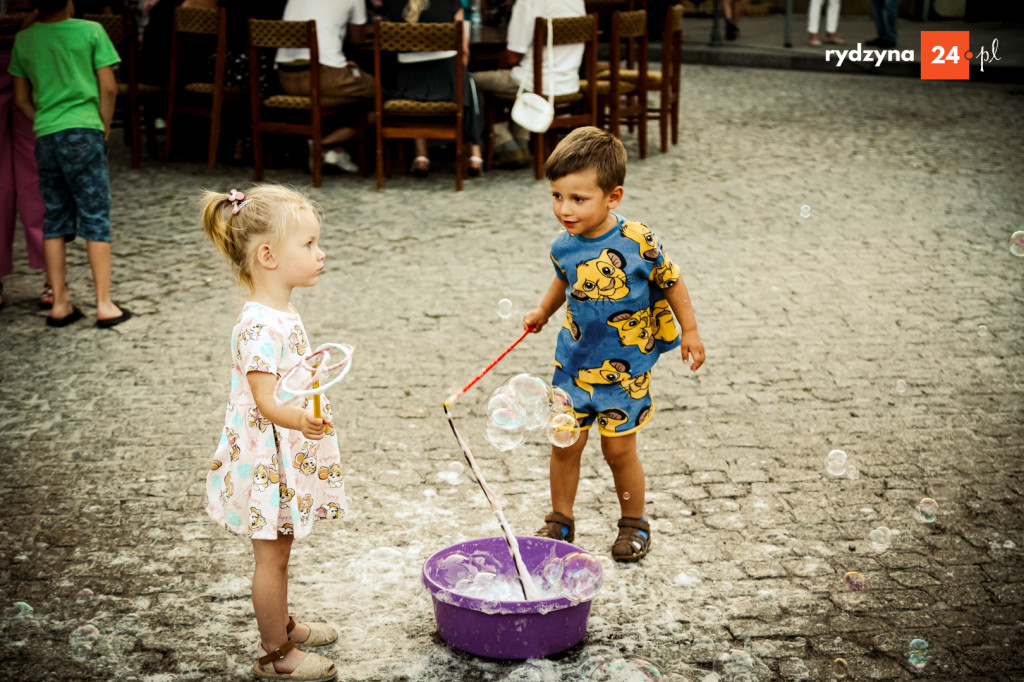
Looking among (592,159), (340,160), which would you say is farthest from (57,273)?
(340,160)

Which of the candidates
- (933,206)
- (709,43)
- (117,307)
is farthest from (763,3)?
(117,307)

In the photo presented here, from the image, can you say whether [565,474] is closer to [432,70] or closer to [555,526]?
[555,526]

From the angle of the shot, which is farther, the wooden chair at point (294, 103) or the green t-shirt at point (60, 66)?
the wooden chair at point (294, 103)

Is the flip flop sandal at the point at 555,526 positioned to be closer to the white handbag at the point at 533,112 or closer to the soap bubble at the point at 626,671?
the soap bubble at the point at 626,671

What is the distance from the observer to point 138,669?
2654mm

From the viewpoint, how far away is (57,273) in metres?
5.32

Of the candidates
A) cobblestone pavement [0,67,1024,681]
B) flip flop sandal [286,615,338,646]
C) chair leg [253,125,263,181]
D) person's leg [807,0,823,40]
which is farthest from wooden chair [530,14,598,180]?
person's leg [807,0,823,40]

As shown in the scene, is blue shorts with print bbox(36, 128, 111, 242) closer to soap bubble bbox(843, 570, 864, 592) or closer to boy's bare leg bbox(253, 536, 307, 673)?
boy's bare leg bbox(253, 536, 307, 673)

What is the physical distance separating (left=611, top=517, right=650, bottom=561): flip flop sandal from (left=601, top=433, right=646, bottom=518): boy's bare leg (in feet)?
0.08

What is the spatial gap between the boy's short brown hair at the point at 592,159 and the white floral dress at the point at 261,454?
90cm

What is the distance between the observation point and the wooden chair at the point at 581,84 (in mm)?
7762

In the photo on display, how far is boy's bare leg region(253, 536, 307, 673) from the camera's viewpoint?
2.57 m

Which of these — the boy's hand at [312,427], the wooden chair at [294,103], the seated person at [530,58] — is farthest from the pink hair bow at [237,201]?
the wooden chair at [294,103]

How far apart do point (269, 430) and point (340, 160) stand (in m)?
6.46
